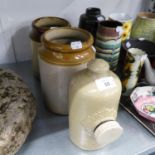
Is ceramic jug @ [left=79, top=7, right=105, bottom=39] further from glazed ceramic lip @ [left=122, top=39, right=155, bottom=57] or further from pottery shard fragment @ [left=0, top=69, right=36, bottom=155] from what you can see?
pottery shard fragment @ [left=0, top=69, right=36, bottom=155]

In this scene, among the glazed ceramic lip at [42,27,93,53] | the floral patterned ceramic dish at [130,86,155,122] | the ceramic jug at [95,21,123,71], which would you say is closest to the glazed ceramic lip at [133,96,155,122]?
the floral patterned ceramic dish at [130,86,155,122]

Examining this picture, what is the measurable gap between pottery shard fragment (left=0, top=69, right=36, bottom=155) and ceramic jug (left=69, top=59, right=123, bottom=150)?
0.36ft

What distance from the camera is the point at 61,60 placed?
1.78ft

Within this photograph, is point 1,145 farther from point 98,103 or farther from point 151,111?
point 151,111

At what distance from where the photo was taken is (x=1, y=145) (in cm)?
46

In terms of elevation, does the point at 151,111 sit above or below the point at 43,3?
below

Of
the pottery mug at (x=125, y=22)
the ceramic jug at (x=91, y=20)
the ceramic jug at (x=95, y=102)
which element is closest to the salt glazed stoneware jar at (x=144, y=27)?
the pottery mug at (x=125, y=22)

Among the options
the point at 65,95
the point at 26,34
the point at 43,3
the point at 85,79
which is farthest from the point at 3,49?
the point at 85,79

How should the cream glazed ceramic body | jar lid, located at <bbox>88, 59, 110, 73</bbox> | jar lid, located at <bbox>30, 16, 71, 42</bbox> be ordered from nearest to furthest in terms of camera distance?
jar lid, located at <bbox>88, 59, 110, 73</bbox>, the cream glazed ceramic body, jar lid, located at <bbox>30, 16, 71, 42</bbox>

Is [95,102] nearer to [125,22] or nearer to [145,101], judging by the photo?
[145,101]

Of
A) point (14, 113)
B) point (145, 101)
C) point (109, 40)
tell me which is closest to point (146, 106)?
Answer: point (145, 101)

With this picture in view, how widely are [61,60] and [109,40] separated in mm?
183

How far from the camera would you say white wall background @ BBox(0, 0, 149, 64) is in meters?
0.77

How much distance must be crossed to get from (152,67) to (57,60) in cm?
35
